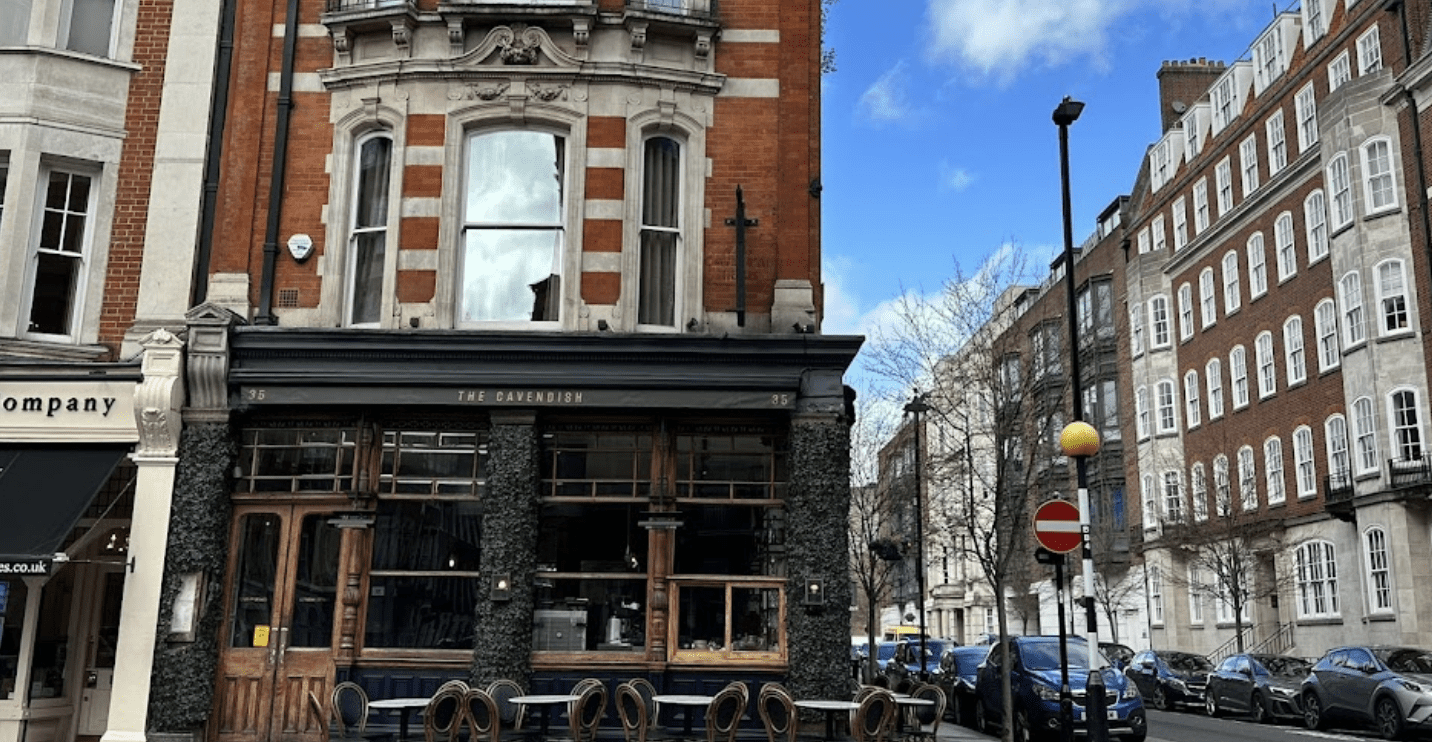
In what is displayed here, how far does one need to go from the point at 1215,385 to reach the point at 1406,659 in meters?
23.6

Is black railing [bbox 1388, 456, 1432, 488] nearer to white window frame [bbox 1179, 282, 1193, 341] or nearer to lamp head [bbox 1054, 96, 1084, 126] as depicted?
white window frame [bbox 1179, 282, 1193, 341]

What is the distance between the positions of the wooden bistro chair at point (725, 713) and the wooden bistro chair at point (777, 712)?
217 millimetres

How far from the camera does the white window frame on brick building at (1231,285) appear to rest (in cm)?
4228

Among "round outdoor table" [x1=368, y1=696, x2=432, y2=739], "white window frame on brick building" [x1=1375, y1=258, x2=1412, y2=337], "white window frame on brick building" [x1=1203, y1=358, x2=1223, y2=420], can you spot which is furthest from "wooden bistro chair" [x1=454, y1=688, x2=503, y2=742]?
"white window frame on brick building" [x1=1203, y1=358, x2=1223, y2=420]

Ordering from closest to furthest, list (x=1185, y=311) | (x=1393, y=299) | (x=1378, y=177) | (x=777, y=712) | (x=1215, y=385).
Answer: (x=777, y=712), (x=1393, y=299), (x=1378, y=177), (x=1215, y=385), (x=1185, y=311)

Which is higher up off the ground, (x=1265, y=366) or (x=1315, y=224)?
(x=1315, y=224)

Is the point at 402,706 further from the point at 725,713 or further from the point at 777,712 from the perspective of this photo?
the point at 777,712

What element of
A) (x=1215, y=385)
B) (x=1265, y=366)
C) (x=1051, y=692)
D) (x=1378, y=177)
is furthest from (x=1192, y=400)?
(x=1051, y=692)

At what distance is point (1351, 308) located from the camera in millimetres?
33562

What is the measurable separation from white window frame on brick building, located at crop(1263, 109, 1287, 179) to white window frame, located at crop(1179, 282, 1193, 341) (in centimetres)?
730

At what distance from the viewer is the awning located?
1230 centimetres

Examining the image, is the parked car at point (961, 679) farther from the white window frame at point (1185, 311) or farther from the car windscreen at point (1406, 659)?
the white window frame at point (1185, 311)

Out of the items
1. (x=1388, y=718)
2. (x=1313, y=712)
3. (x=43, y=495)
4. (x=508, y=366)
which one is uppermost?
(x=508, y=366)

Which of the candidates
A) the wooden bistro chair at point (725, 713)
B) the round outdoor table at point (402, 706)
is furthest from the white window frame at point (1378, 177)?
the round outdoor table at point (402, 706)
